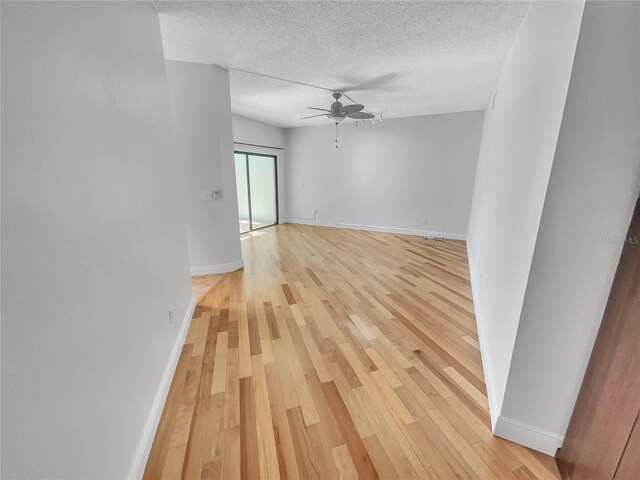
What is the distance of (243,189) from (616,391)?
6277mm

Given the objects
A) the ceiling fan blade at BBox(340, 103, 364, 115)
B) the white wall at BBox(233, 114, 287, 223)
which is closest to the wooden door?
the ceiling fan blade at BBox(340, 103, 364, 115)

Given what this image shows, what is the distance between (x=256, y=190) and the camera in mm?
6988

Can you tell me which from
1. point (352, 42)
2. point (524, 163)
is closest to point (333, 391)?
point (524, 163)

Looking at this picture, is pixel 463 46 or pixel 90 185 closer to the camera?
pixel 90 185

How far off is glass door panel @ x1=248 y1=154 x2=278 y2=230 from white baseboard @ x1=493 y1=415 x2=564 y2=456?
6213mm

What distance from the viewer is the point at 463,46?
2594mm

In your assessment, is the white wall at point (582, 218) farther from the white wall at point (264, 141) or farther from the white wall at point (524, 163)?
the white wall at point (264, 141)

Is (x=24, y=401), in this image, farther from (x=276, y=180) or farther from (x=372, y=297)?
(x=276, y=180)

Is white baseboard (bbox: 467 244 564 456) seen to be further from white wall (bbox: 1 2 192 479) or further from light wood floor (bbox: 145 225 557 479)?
white wall (bbox: 1 2 192 479)

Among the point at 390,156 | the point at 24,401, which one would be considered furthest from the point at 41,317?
the point at 390,156

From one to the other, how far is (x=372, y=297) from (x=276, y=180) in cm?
524

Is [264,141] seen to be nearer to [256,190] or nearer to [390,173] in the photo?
[256,190]

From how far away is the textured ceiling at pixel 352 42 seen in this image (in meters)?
2.06

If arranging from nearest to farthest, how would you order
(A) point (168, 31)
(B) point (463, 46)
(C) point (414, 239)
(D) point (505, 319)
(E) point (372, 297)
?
(D) point (505, 319) → (A) point (168, 31) → (B) point (463, 46) → (E) point (372, 297) → (C) point (414, 239)
